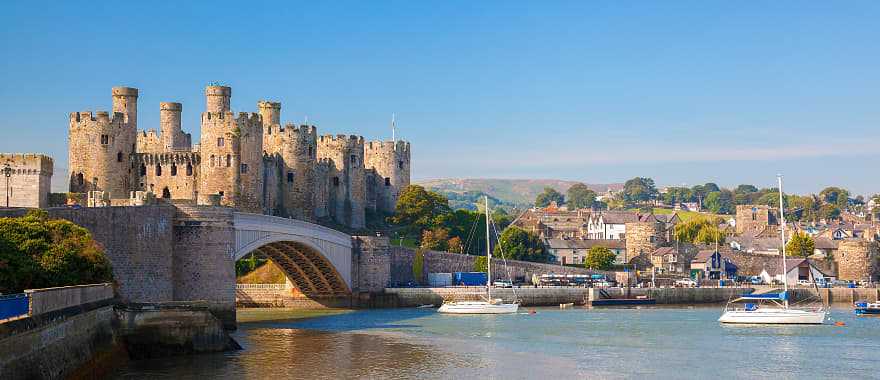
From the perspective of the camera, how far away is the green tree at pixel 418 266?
73.9 meters

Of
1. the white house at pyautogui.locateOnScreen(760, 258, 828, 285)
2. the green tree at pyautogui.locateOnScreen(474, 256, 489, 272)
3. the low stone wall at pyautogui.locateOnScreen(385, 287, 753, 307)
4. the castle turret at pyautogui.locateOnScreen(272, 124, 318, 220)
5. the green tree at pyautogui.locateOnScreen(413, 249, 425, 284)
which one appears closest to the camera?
the low stone wall at pyautogui.locateOnScreen(385, 287, 753, 307)

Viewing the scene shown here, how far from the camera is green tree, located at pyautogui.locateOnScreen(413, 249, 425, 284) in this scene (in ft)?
242

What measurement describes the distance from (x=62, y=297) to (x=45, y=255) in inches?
240

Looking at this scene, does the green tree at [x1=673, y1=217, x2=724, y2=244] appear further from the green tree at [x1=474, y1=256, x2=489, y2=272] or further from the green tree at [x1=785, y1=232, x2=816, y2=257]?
the green tree at [x1=474, y1=256, x2=489, y2=272]

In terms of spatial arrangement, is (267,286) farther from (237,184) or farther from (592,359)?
(592,359)

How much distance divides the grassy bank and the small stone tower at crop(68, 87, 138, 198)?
9541mm

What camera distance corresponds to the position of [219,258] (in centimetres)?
4734

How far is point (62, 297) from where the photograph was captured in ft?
92.1

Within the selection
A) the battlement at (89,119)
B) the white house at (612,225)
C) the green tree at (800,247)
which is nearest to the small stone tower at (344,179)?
the battlement at (89,119)

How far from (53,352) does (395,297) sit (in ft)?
139

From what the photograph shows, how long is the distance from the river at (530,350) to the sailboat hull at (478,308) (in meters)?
3.19

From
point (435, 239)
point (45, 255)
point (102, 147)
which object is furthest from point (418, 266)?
point (45, 255)

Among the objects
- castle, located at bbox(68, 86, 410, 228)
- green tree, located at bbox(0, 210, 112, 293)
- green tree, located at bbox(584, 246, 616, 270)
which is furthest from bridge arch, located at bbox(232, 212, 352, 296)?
green tree, located at bbox(584, 246, 616, 270)

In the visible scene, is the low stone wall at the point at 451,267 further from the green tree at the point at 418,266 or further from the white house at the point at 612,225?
the white house at the point at 612,225
